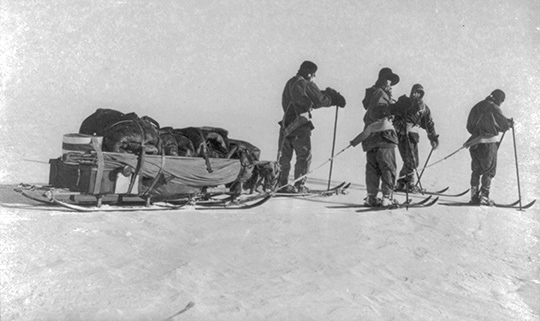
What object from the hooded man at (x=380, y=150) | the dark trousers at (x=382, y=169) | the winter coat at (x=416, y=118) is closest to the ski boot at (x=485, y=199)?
the winter coat at (x=416, y=118)

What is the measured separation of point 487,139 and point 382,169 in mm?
2239

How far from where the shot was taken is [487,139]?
28.8 feet

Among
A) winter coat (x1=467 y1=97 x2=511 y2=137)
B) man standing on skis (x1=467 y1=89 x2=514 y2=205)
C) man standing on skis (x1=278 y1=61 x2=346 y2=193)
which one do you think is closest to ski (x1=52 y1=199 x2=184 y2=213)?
man standing on skis (x1=278 y1=61 x2=346 y2=193)

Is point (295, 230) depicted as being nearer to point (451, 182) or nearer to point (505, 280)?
point (505, 280)

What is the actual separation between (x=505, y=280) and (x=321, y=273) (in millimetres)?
1831

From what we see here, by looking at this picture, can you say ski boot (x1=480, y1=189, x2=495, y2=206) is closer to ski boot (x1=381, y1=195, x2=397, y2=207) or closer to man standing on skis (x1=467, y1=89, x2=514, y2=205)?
man standing on skis (x1=467, y1=89, x2=514, y2=205)

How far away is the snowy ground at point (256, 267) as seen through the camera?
12.7 feet

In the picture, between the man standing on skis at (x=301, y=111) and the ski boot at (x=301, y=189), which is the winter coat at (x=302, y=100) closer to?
the man standing on skis at (x=301, y=111)

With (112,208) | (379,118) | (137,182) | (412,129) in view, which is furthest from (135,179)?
(412,129)

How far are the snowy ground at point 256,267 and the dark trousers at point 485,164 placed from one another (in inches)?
76.8

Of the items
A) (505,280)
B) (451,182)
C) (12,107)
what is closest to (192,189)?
(505,280)

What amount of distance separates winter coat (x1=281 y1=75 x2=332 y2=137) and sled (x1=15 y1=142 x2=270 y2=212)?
6.13 feet

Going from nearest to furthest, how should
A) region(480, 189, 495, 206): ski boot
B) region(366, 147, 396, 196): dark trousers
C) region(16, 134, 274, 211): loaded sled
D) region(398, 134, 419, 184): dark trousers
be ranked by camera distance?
region(16, 134, 274, 211): loaded sled
region(366, 147, 396, 196): dark trousers
region(480, 189, 495, 206): ski boot
region(398, 134, 419, 184): dark trousers

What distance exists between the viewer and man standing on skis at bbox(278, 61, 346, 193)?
26.9ft
